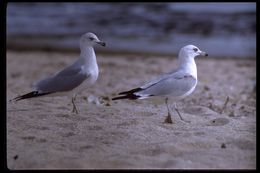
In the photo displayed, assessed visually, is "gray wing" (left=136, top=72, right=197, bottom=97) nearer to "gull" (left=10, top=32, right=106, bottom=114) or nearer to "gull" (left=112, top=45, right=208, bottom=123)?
"gull" (left=112, top=45, right=208, bottom=123)

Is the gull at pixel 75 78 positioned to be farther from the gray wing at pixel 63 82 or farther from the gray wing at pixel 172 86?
the gray wing at pixel 172 86

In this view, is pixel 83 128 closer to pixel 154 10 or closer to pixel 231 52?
pixel 231 52

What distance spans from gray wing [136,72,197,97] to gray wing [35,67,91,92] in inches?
29.1

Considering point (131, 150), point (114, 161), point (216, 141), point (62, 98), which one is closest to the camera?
point (114, 161)

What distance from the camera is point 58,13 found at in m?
18.0

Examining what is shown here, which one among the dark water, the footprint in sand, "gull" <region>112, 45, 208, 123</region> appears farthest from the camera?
the dark water

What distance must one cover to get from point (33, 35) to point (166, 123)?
995cm

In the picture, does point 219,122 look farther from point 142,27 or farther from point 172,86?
Answer: point 142,27

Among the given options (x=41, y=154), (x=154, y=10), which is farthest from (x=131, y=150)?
(x=154, y=10)

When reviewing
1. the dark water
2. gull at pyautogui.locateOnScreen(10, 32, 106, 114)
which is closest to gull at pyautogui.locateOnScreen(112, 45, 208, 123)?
gull at pyautogui.locateOnScreen(10, 32, 106, 114)

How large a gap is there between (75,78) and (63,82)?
0.14 m

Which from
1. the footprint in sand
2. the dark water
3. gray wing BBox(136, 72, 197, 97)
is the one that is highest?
the dark water

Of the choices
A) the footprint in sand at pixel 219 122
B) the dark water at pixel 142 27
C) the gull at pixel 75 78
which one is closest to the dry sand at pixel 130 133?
the footprint in sand at pixel 219 122

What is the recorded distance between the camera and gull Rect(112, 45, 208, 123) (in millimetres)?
5285
